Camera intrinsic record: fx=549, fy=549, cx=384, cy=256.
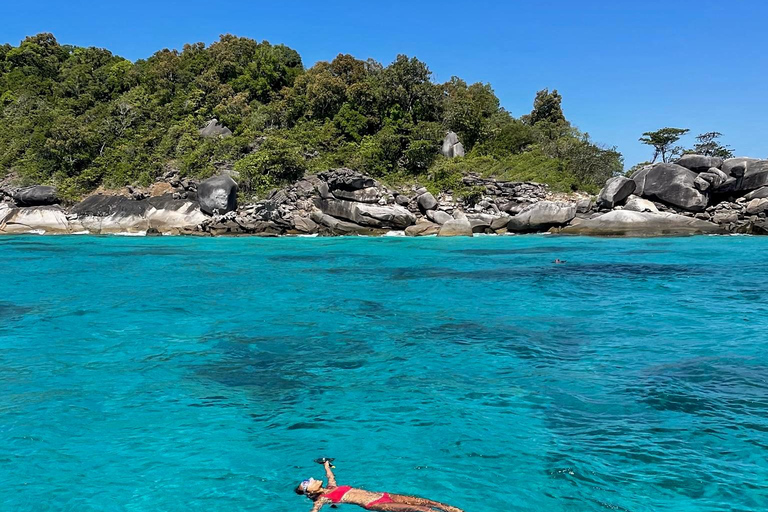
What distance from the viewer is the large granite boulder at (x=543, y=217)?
113 feet

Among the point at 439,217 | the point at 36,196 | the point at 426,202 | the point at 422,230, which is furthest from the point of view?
the point at 36,196

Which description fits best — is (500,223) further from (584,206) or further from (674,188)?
(674,188)

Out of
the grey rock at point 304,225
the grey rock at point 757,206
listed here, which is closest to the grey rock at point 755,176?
the grey rock at point 757,206

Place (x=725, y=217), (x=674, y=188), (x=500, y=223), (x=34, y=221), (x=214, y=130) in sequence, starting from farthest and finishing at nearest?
1. (x=214, y=130)
2. (x=34, y=221)
3. (x=500, y=223)
4. (x=674, y=188)
5. (x=725, y=217)

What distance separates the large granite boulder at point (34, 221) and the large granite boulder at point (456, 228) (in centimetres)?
2691

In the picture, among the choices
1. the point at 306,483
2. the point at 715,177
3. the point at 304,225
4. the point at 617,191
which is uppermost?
the point at 715,177

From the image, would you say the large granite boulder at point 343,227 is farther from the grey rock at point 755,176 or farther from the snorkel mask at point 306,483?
the snorkel mask at point 306,483

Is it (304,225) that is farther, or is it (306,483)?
(304,225)

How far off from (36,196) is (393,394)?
4348 cm

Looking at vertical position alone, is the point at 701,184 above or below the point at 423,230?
above

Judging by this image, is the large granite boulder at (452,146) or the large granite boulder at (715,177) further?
the large granite boulder at (452,146)

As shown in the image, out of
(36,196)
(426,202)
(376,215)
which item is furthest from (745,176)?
(36,196)

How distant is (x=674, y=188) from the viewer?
34.2m

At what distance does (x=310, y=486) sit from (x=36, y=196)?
148ft
